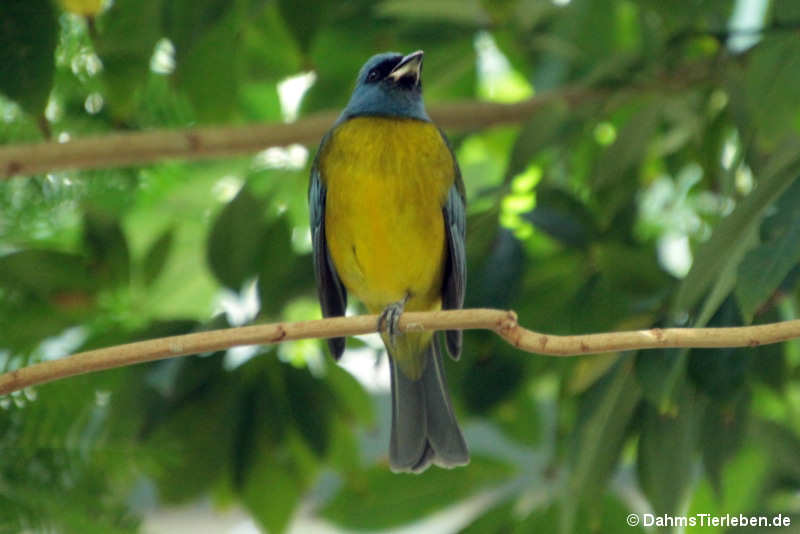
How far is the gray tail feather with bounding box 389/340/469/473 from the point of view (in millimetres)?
2324

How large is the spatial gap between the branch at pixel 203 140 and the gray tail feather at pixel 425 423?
672mm

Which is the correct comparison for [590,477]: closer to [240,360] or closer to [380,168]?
[380,168]

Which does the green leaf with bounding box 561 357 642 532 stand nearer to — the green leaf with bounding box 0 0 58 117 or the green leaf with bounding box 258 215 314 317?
the green leaf with bounding box 258 215 314 317

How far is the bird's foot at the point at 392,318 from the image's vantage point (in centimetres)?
181

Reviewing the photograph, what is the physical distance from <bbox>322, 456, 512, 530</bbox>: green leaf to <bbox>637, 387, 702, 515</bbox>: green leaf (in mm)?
725

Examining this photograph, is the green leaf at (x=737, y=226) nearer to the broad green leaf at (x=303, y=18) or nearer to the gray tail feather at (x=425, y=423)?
the gray tail feather at (x=425, y=423)

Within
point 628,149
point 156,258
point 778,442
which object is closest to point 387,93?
point 628,149

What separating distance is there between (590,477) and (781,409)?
1.21 meters

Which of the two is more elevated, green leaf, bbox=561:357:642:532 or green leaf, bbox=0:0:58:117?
green leaf, bbox=0:0:58:117

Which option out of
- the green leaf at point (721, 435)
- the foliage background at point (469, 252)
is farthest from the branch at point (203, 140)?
the green leaf at point (721, 435)

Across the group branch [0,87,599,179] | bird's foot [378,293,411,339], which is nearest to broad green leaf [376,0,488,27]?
branch [0,87,599,179]

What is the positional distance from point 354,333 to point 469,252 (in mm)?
1043

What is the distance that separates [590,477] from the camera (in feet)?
7.26

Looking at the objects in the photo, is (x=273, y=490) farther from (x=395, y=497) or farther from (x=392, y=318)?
(x=392, y=318)
